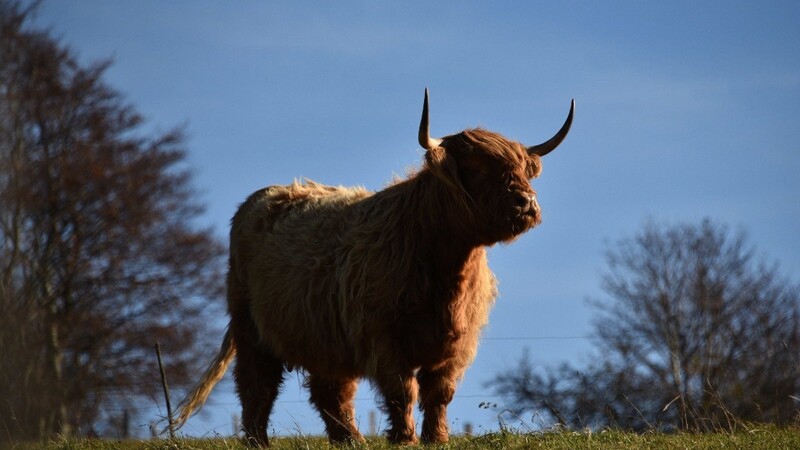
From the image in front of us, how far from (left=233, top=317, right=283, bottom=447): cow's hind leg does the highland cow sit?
0.31 m

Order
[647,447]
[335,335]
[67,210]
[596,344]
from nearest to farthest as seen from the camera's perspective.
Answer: [647,447], [335,335], [67,210], [596,344]

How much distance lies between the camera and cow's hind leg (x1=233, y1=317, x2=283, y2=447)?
9477mm

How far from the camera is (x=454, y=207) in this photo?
7.85 metres

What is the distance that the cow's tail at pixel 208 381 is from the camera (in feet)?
33.3

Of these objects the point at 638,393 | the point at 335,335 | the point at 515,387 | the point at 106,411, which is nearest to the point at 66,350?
the point at 106,411

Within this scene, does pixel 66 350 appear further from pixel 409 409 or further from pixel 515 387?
pixel 409 409

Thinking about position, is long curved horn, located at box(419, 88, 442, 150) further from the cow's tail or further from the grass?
the cow's tail

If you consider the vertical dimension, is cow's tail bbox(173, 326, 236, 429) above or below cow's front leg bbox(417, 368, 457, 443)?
above

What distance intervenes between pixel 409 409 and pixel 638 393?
1725 centimetres

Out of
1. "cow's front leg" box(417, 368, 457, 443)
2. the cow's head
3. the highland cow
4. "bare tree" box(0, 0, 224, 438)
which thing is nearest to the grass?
"cow's front leg" box(417, 368, 457, 443)

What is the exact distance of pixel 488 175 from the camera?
779cm

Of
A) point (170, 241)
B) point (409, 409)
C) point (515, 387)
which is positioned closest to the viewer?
point (409, 409)

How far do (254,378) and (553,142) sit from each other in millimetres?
3295

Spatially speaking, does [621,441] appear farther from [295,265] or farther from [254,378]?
[254,378]
